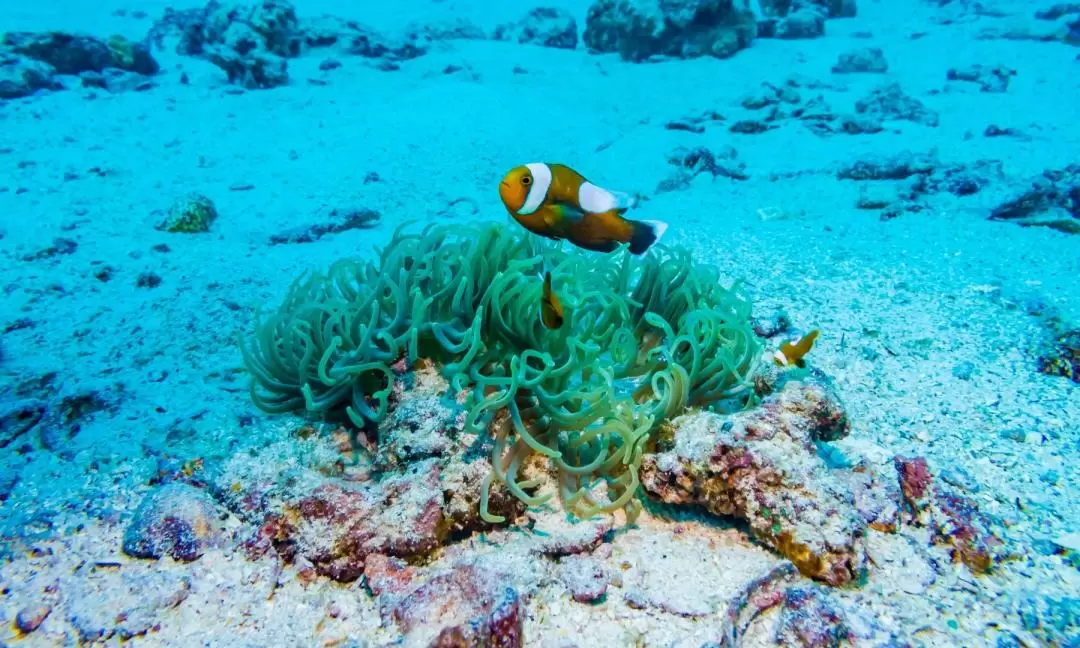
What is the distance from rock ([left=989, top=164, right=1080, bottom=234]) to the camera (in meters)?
5.85

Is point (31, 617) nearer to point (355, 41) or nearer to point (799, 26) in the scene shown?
point (355, 41)

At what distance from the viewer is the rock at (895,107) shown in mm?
9930

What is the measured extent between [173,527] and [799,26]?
726 inches

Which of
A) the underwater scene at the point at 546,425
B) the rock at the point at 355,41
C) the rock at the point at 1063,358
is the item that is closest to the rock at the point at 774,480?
Result: the underwater scene at the point at 546,425

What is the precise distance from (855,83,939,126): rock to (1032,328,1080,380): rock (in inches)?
308

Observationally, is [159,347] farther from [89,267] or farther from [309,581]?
[309,581]

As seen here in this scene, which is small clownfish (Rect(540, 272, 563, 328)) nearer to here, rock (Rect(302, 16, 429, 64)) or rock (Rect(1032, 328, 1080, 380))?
rock (Rect(1032, 328, 1080, 380))

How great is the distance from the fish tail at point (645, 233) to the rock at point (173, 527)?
1972mm

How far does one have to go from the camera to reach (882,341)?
373 centimetres

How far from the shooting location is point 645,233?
238 centimetres

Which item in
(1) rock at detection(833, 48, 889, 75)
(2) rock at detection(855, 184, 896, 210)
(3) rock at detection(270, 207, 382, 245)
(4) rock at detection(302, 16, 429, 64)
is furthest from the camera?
(4) rock at detection(302, 16, 429, 64)

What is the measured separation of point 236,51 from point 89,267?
29.1 ft

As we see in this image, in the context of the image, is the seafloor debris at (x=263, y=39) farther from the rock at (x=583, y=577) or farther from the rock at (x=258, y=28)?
the rock at (x=583, y=577)

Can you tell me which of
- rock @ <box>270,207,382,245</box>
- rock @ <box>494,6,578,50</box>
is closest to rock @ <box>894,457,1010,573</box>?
rock @ <box>270,207,382,245</box>
